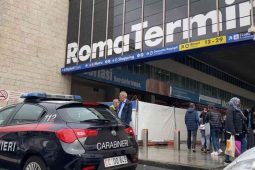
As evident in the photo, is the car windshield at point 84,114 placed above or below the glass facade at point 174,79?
below

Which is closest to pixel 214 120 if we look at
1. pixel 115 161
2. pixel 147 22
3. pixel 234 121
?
pixel 234 121

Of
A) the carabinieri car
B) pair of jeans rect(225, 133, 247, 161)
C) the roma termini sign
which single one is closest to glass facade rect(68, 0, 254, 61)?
the roma termini sign

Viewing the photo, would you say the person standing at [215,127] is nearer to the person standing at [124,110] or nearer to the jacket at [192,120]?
the jacket at [192,120]

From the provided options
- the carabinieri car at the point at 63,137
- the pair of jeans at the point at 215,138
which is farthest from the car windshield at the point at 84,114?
the pair of jeans at the point at 215,138

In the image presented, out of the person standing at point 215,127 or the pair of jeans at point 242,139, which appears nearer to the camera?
the pair of jeans at point 242,139

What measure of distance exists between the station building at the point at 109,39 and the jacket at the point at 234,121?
4600 mm

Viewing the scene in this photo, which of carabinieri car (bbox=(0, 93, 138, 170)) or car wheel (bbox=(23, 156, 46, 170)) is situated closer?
carabinieri car (bbox=(0, 93, 138, 170))

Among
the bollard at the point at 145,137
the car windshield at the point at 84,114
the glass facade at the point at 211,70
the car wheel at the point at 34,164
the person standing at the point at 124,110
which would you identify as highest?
the glass facade at the point at 211,70

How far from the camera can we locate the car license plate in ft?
19.1

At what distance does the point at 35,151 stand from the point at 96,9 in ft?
53.8

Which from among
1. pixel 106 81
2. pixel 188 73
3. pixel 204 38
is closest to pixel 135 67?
pixel 106 81

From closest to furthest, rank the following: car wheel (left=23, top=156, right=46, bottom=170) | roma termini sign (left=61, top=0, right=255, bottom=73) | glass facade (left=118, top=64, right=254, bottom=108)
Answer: car wheel (left=23, top=156, right=46, bottom=170), roma termini sign (left=61, top=0, right=255, bottom=73), glass facade (left=118, top=64, right=254, bottom=108)

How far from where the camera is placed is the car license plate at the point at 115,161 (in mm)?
5836

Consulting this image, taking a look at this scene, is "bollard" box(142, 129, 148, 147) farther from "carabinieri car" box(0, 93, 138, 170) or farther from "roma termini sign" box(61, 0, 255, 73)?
"carabinieri car" box(0, 93, 138, 170)
